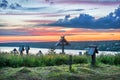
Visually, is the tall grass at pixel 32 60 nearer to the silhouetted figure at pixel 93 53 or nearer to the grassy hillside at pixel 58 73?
the grassy hillside at pixel 58 73

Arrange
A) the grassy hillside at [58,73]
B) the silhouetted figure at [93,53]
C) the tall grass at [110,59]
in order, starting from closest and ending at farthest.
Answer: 1. the grassy hillside at [58,73]
2. the silhouetted figure at [93,53]
3. the tall grass at [110,59]

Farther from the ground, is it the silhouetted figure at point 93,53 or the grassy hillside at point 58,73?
the silhouetted figure at point 93,53

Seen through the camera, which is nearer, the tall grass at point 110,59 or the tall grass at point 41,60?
the tall grass at point 41,60

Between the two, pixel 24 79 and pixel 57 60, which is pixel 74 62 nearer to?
pixel 57 60

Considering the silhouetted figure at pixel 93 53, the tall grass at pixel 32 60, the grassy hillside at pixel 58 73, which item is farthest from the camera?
the silhouetted figure at pixel 93 53

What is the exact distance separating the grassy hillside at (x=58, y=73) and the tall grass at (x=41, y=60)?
33.3 inches

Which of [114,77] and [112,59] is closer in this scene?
[114,77]

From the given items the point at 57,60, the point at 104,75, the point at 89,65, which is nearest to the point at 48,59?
the point at 57,60

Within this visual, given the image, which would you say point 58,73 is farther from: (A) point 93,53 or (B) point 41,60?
(A) point 93,53

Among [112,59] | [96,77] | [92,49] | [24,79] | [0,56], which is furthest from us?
[112,59]

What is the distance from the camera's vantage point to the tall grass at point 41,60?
16.6 meters

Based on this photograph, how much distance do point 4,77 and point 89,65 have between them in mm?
4172

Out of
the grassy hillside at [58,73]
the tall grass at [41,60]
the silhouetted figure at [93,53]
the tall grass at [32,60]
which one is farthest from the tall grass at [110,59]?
the grassy hillside at [58,73]

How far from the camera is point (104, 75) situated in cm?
1511
